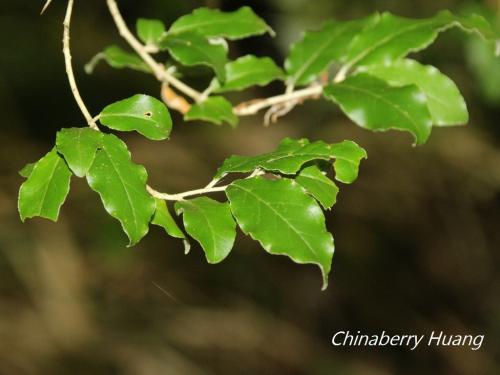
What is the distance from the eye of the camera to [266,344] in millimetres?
3654

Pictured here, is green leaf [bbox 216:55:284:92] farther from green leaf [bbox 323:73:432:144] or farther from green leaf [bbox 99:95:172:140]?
green leaf [bbox 99:95:172:140]

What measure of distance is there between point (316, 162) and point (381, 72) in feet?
0.99

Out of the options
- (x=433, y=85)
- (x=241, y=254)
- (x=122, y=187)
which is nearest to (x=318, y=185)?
(x=122, y=187)

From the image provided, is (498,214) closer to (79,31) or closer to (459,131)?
(459,131)

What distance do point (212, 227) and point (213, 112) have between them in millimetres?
430

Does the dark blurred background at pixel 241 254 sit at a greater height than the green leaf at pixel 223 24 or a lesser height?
lesser

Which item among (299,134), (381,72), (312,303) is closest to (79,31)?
(299,134)

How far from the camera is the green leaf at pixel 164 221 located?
1.00m

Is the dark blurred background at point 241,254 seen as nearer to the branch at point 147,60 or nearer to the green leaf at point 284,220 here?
the branch at point 147,60

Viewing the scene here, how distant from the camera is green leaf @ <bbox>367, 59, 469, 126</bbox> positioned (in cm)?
124

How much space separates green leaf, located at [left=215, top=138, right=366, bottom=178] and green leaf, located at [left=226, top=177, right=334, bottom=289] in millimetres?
32

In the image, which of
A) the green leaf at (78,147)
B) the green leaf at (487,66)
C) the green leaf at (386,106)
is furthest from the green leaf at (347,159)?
the green leaf at (487,66)

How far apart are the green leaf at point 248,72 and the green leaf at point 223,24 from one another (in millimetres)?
65

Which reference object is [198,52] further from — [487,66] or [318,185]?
[487,66]
